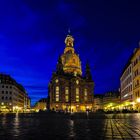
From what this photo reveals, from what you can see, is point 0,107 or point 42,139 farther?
point 0,107

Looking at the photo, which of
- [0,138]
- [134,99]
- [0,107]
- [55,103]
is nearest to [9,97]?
[0,107]

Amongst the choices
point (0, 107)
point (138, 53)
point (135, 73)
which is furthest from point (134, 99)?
point (0, 107)

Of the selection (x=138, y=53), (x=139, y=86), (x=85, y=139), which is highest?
(x=138, y=53)

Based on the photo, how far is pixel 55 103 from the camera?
7726 inches

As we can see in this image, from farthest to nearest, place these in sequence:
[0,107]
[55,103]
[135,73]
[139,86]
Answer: [55,103], [0,107], [135,73], [139,86]

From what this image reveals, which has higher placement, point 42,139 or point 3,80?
point 3,80

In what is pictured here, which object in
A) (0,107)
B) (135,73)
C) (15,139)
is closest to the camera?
(15,139)

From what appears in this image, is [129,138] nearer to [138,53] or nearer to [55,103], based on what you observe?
[138,53]

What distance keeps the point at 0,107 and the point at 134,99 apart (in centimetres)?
8705

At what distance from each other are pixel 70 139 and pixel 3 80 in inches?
6270

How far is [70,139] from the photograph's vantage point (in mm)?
13977

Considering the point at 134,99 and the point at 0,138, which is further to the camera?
the point at 134,99

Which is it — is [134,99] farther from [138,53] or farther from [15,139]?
[15,139]

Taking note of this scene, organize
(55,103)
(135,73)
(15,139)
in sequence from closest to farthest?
(15,139), (135,73), (55,103)
